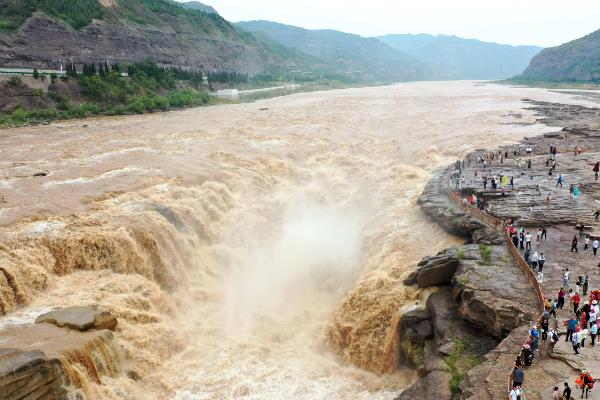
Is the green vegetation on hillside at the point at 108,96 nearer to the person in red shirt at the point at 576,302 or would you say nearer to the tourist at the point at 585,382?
Answer: the person in red shirt at the point at 576,302

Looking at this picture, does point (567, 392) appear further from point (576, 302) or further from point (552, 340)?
point (576, 302)

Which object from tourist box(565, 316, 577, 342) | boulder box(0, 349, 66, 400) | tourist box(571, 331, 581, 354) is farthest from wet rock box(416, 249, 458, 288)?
boulder box(0, 349, 66, 400)

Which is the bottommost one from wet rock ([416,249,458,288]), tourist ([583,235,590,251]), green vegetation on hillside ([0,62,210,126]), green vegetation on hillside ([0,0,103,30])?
wet rock ([416,249,458,288])

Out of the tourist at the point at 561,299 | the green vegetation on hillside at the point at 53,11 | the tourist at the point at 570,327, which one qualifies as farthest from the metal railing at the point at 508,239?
the green vegetation on hillside at the point at 53,11

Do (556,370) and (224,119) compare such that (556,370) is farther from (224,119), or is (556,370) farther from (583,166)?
(224,119)

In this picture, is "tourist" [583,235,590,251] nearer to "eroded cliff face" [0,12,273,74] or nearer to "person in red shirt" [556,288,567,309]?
"person in red shirt" [556,288,567,309]

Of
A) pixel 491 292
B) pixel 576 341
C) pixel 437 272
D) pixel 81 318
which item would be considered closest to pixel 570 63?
pixel 437 272

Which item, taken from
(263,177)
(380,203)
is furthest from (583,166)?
(263,177)
